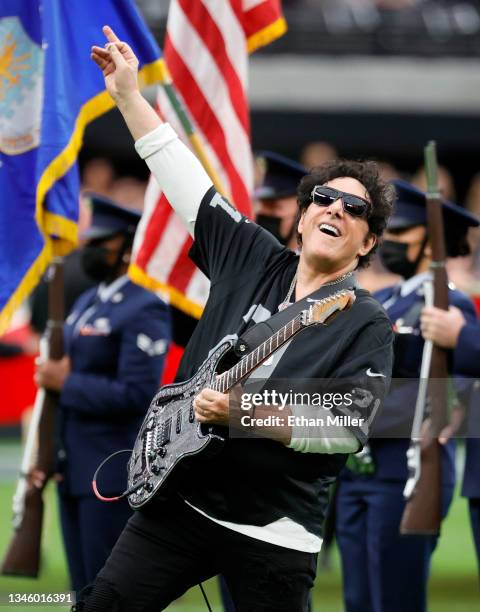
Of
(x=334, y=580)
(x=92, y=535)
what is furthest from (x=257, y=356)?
(x=334, y=580)

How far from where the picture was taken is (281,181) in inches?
285

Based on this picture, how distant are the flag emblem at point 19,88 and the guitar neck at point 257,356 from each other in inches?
99.1

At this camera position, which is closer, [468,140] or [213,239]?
[213,239]

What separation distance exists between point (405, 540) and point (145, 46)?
256 cm

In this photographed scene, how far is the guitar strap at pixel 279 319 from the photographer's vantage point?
4223mm

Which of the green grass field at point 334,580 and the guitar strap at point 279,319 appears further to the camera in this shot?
the green grass field at point 334,580

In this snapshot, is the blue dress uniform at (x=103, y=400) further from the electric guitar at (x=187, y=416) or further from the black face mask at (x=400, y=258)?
the electric guitar at (x=187, y=416)

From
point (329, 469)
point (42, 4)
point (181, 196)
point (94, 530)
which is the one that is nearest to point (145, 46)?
point (42, 4)

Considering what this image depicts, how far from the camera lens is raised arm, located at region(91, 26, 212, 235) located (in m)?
4.69

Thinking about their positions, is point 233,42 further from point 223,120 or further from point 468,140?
point 468,140

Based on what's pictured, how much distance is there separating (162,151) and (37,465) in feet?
10.3

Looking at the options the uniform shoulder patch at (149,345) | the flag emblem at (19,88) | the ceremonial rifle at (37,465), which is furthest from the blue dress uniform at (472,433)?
the ceremonial rifle at (37,465)

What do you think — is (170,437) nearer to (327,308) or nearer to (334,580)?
(327,308)

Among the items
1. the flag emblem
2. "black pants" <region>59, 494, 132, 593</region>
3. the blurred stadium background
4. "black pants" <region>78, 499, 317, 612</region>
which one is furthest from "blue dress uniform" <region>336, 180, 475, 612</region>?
the blurred stadium background
